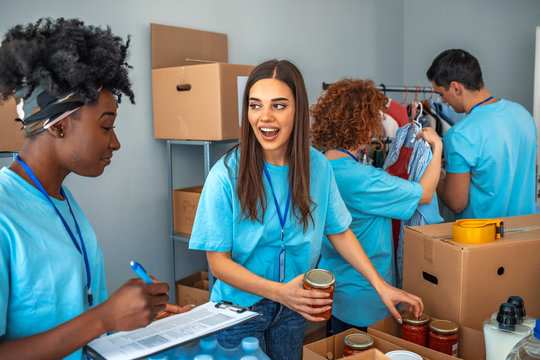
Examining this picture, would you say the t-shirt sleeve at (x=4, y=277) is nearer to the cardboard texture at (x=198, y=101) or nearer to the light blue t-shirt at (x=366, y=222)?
the light blue t-shirt at (x=366, y=222)

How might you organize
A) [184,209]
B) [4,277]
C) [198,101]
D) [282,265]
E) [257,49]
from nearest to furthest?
[4,277] → [282,265] → [198,101] → [184,209] → [257,49]

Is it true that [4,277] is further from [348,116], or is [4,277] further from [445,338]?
[348,116]

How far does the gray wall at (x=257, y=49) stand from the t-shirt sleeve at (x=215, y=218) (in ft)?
3.72

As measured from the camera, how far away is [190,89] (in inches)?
93.6

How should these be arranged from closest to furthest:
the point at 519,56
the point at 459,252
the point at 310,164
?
the point at 459,252 → the point at 310,164 → the point at 519,56

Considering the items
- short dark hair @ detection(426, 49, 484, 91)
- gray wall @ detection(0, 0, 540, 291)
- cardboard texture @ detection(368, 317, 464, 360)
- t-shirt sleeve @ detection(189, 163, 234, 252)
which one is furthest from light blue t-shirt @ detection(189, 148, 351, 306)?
short dark hair @ detection(426, 49, 484, 91)

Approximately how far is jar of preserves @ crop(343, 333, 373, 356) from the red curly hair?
0.98 metres

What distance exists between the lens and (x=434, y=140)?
7.20 feet

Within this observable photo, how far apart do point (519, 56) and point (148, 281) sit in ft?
12.8

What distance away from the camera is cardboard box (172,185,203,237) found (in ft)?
8.18

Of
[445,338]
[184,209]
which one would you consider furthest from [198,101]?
[445,338]

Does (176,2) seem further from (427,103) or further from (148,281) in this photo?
(148,281)

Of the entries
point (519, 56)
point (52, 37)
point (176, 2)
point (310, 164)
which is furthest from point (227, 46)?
point (519, 56)

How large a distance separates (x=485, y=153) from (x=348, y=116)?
766mm
